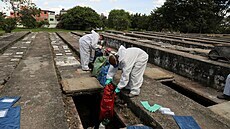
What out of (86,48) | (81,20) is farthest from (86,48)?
(81,20)

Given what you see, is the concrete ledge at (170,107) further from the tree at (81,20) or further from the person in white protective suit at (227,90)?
the tree at (81,20)

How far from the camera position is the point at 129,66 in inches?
132

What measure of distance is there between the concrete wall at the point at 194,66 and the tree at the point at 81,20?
108 feet

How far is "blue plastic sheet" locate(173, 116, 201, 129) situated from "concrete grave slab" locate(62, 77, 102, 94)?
206 centimetres

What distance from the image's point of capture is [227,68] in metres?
4.41

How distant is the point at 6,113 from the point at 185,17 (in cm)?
2764

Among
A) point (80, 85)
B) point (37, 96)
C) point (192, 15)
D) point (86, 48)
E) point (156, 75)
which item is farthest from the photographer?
point (192, 15)

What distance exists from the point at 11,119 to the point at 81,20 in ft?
124

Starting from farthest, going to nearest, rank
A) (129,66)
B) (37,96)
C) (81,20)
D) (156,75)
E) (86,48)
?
(81,20) < (86,48) < (156,75) < (37,96) < (129,66)

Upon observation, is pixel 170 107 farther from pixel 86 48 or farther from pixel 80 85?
pixel 86 48

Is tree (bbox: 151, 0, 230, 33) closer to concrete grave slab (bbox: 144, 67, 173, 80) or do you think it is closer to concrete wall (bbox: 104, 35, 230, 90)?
concrete wall (bbox: 104, 35, 230, 90)

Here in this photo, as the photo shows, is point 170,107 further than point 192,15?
No

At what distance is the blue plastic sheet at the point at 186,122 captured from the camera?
2.56 metres

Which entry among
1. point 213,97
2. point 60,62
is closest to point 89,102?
point 60,62
